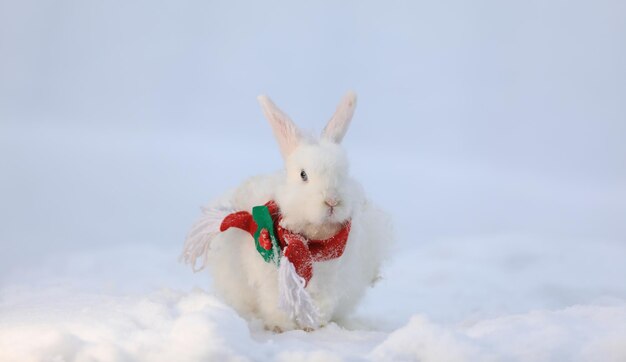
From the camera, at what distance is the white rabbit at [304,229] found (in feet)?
9.68

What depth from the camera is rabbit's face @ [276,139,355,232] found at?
9.56 feet

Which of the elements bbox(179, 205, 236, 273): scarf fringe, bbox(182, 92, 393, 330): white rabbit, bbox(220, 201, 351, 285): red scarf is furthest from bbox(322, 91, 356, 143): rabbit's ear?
bbox(179, 205, 236, 273): scarf fringe

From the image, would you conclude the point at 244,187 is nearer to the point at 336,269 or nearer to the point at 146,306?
the point at 336,269

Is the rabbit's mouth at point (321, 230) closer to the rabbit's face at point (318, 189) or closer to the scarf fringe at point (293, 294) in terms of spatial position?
the rabbit's face at point (318, 189)

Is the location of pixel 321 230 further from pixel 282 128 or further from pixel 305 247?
pixel 282 128

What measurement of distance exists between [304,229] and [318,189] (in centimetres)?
18

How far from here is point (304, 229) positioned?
3.00 m

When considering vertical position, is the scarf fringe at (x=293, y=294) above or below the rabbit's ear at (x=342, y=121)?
below

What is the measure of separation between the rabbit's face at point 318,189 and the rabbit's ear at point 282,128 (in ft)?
0.33

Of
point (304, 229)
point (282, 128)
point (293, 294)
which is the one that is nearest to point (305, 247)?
point (304, 229)

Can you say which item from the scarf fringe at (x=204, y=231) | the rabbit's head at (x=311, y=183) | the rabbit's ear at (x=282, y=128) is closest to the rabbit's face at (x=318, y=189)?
the rabbit's head at (x=311, y=183)

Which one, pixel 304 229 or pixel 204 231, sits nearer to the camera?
pixel 304 229

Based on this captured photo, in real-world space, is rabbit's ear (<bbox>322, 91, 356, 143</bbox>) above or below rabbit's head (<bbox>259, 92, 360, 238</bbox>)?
above

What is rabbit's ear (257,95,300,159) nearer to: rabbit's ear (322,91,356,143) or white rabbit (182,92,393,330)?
white rabbit (182,92,393,330)
